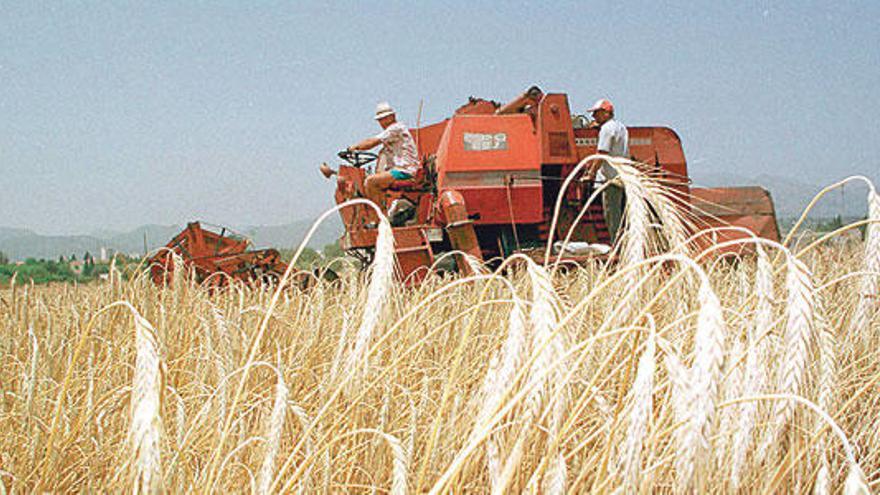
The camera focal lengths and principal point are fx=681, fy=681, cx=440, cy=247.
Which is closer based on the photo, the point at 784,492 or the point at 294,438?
the point at 784,492

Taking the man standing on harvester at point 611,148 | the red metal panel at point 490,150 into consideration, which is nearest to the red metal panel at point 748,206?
the man standing on harvester at point 611,148

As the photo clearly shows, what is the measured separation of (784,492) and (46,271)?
11.6m

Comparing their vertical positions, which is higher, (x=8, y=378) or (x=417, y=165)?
(x=417, y=165)

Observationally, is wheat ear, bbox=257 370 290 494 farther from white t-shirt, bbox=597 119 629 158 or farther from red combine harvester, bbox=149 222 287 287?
red combine harvester, bbox=149 222 287 287

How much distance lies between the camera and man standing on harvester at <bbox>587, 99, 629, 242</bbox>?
513 cm

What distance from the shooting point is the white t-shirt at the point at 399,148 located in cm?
601

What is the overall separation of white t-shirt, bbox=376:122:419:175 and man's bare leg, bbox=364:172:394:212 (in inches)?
6.7

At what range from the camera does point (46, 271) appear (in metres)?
10.7

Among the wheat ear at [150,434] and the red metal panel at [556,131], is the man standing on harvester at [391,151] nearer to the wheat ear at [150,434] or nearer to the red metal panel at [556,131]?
the red metal panel at [556,131]

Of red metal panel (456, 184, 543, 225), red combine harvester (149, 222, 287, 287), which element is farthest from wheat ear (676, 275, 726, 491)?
red combine harvester (149, 222, 287, 287)

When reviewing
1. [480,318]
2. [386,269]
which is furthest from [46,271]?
[386,269]

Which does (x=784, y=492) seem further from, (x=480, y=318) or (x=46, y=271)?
(x=46, y=271)

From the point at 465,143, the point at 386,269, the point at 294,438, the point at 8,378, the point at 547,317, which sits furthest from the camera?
the point at 465,143

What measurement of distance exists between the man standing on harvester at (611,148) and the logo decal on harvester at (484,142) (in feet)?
2.77
